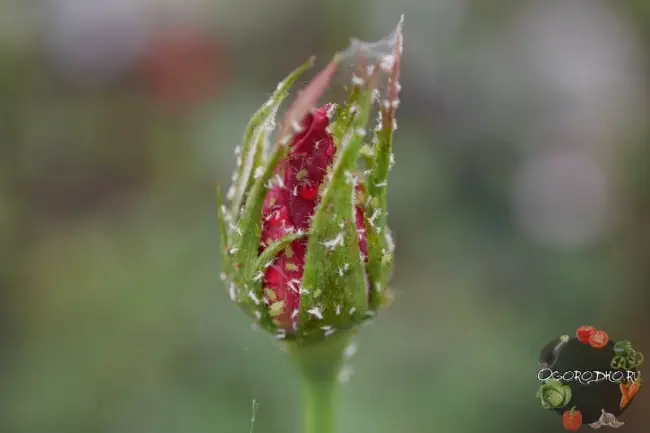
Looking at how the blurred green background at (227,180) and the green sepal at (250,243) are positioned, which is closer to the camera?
the green sepal at (250,243)

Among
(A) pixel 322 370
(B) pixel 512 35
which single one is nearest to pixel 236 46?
(B) pixel 512 35

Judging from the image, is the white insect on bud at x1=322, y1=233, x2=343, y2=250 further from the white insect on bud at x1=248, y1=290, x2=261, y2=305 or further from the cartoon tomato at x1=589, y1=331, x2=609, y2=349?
the cartoon tomato at x1=589, y1=331, x2=609, y2=349

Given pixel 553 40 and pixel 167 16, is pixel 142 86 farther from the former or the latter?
pixel 553 40

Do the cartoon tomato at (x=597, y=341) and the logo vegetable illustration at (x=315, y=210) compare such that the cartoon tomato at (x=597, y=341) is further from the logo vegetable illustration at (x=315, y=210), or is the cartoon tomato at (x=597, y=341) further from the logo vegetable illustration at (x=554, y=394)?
the logo vegetable illustration at (x=315, y=210)

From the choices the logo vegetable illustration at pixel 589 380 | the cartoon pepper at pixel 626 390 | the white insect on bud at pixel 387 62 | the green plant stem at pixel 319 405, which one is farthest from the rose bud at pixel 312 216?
the cartoon pepper at pixel 626 390

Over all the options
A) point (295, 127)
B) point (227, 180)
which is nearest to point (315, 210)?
point (295, 127)

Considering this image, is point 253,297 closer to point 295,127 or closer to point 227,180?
point 295,127
